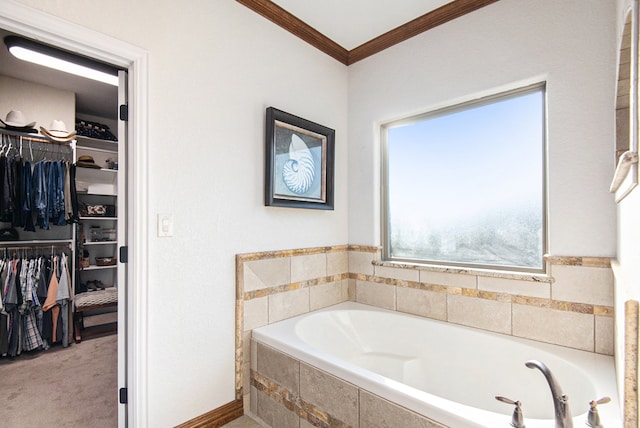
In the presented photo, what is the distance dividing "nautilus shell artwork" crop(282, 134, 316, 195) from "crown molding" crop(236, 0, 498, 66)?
819 millimetres

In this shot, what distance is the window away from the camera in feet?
6.45

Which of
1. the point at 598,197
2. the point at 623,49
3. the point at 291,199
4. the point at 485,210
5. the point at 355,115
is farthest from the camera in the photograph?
the point at 355,115

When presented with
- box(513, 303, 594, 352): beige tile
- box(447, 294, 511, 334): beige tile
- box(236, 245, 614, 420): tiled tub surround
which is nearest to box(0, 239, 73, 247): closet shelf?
box(236, 245, 614, 420): tiled tub surround

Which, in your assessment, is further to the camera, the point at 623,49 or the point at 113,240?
the point at 113,240

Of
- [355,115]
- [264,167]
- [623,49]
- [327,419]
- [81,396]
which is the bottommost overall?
[81,396]

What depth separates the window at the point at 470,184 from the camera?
6.45ft

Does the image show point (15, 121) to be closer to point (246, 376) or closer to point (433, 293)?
point (246, 376)

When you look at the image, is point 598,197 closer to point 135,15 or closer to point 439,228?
point 439,228

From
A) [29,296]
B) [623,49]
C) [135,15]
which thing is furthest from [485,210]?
[29,296]

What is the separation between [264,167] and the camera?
2.17 meters

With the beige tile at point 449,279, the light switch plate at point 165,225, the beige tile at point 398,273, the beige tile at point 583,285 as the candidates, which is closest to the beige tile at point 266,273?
the light switch plate at point 165,225

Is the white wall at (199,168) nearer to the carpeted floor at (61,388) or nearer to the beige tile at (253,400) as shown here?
the beige tile at (253,400)

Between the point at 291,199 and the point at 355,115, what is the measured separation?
1.05 m

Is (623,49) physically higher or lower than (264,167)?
higher
